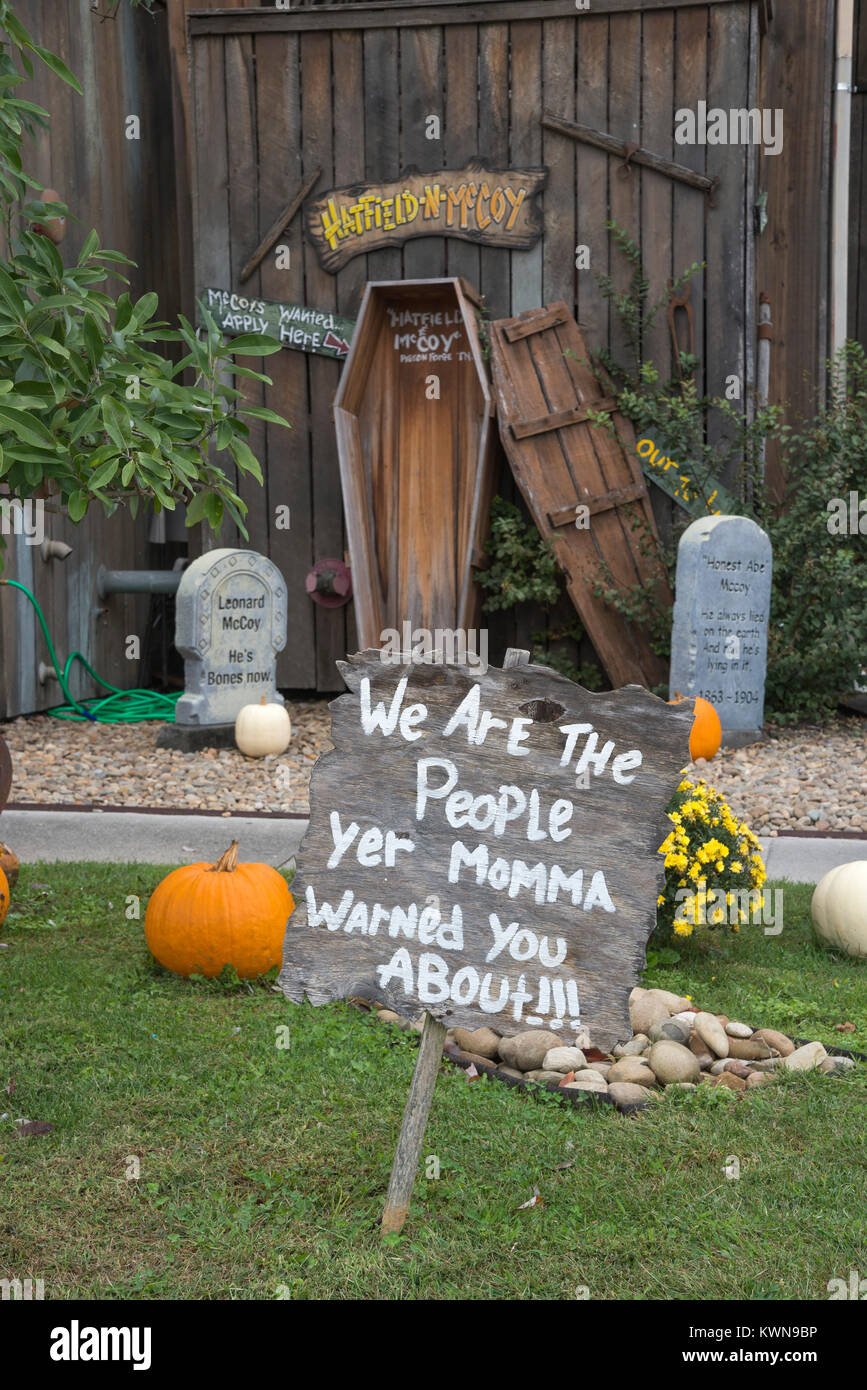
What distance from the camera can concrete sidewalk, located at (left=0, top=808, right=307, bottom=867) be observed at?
5.29 metres

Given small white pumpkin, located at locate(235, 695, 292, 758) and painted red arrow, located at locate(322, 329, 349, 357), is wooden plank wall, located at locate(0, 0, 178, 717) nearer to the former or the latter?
painted red arrow, located at locate(322, 329, 349, 357)

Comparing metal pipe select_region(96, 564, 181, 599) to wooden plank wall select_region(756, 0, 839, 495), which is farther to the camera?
wooden plank wall select_region(756, 0, 839, 495)

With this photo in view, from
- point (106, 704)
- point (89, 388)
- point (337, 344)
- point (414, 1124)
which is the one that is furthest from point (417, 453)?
point (414, 1124)

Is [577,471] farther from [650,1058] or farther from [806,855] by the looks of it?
[650,1058]

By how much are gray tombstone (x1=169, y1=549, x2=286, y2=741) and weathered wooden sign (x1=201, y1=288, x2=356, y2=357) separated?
1884 millimetres

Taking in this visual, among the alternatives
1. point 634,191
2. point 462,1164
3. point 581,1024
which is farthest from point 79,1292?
point 634,191

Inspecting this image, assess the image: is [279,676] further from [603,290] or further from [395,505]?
[603,290]

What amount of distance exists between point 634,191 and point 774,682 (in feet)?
11.3

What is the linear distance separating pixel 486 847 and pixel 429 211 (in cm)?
730

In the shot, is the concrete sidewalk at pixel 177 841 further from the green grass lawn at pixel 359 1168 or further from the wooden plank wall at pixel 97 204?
the wooden plank wall at pixel 97 204

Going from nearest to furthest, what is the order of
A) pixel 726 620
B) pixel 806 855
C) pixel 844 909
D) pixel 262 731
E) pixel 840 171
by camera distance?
pixel 844 909 → pixel 806 855 → pixel 262 731 → pixel 726 620 → pixel 840 171

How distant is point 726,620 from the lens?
763 centimetres

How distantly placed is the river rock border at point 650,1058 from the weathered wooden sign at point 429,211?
6646 millimetres

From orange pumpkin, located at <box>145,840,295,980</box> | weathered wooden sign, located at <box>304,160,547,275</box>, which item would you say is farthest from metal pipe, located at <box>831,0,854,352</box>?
orange pumpkin, located at <box>145,840,295,980</box>
